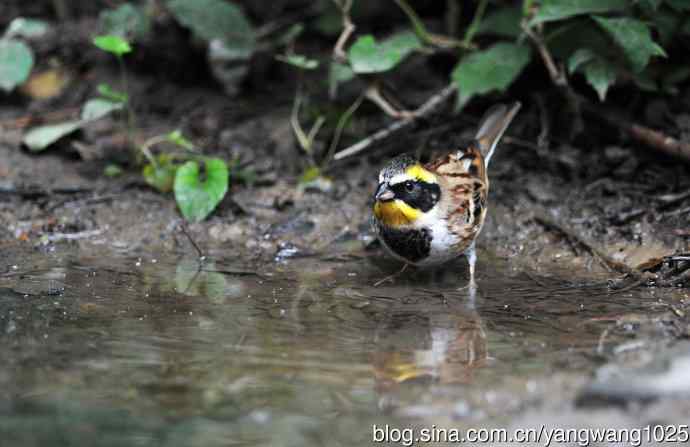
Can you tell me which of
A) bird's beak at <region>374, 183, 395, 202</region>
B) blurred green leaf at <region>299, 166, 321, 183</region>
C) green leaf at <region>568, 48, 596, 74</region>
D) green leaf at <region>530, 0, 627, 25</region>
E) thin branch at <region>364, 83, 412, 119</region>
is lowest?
blurred green leaf at <region>299, 166, 321, 183</region>

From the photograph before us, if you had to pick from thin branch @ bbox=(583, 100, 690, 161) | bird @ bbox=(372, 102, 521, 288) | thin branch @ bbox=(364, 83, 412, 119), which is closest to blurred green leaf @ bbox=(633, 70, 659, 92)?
thin branch @ bbox=(583, 100, 690, 161)

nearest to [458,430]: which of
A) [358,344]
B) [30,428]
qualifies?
[358,344]

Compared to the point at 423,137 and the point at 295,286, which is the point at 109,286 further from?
the point at 423,137

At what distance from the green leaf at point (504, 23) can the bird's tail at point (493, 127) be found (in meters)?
0.65

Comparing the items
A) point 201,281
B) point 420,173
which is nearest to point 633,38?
point 420,173

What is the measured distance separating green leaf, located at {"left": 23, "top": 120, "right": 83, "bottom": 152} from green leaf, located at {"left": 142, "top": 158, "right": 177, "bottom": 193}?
103 centimetres

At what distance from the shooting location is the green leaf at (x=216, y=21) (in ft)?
25.7

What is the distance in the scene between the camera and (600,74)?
6406 mm

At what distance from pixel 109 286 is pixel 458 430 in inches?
114

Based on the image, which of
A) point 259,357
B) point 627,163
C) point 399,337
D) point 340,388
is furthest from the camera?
point 627,163

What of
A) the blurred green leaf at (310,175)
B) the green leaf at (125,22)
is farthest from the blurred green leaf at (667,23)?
the green leaf at (125,22)

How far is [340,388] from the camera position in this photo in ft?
12.6

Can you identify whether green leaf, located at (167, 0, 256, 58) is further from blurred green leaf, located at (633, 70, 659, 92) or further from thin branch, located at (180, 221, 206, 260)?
blurred green leaf, located at (633, 70, 659, 92)

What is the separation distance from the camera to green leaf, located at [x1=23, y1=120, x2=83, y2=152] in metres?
7.79
